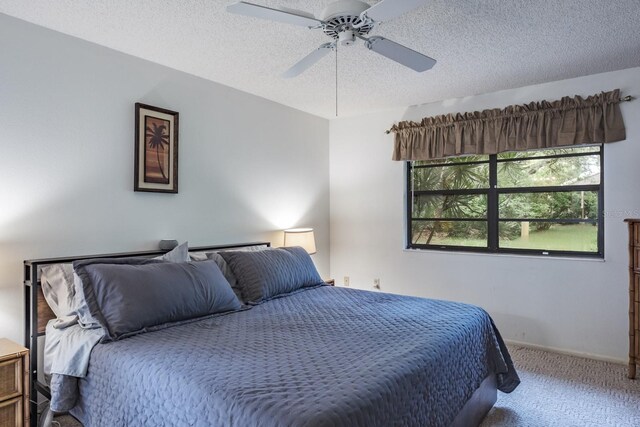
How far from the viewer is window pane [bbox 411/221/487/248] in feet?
13.0

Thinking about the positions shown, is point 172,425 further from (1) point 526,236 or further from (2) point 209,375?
(1) point 526,236

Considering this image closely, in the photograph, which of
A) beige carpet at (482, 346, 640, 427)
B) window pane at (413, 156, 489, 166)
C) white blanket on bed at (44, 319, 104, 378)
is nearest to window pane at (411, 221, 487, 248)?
window pane at (413, 156, 489, 166)

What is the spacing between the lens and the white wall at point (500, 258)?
3.22 meters

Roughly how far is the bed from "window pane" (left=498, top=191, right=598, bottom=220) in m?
1.70

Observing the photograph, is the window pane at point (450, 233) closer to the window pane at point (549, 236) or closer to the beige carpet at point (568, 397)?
the window pane at point (549, 236)

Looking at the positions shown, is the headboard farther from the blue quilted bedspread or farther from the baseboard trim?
the baseboard trim

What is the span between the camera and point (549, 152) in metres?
3.60

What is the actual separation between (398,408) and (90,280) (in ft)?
5.42

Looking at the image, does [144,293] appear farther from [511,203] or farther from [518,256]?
[511,203]

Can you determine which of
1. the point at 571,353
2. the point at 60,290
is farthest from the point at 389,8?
the point at 571,353

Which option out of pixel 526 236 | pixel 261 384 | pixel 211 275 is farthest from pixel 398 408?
pixel 526 236

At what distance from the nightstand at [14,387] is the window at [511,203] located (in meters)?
3.49

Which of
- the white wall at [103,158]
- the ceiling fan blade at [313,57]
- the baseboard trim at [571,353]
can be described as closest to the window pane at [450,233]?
the baseboard trim at [571,353]

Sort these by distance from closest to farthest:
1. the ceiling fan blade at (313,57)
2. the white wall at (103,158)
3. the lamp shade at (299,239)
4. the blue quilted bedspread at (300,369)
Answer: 1. the blue quilted bedspread at (300,369)
2. the ceiling fan blade at (313,57)
3. the white wall at (103,158)
4. the lamp shade at (299,239)
